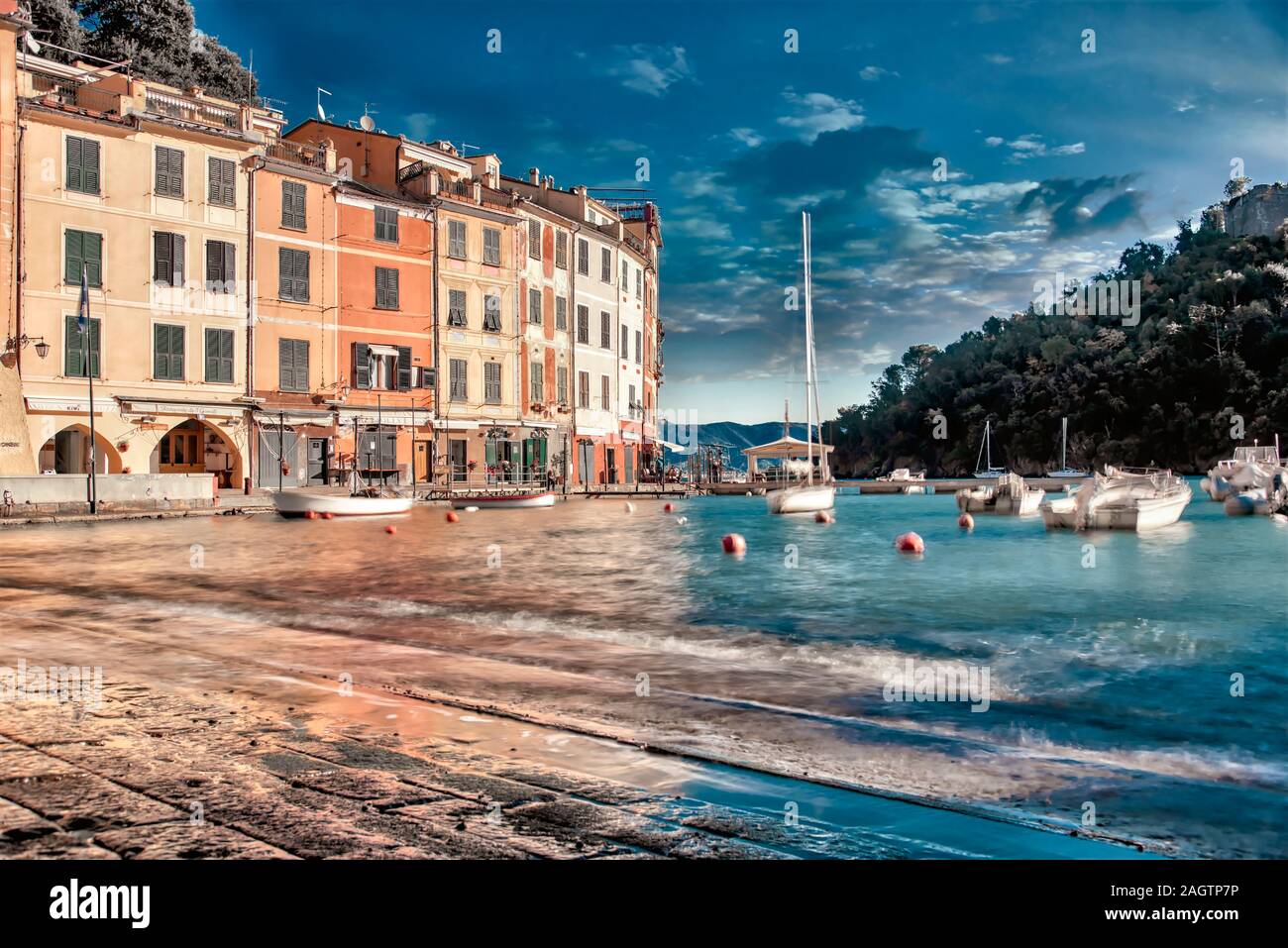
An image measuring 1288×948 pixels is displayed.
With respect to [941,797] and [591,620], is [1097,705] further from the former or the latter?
[591,620]

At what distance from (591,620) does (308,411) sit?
3185 cm

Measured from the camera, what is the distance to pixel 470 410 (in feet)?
160

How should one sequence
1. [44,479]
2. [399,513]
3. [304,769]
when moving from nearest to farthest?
1. [304,769]
2. [44,479]
3. [399,513]

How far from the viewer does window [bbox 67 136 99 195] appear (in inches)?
1377

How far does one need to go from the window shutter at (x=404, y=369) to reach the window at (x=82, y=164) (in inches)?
574

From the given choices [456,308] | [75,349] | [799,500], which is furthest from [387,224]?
[799,500]

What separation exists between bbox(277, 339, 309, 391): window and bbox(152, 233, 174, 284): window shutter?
5.32m

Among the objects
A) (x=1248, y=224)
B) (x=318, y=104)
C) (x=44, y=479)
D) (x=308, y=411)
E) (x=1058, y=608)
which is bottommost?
(x=1058, y=608)

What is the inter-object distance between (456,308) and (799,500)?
20.5 metres

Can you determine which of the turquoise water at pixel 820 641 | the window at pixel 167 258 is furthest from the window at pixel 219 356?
the turquoise water at pixel 820 641

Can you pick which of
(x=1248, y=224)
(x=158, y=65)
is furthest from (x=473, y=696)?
(x=1248, y=224)

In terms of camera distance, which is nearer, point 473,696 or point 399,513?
point 473,696

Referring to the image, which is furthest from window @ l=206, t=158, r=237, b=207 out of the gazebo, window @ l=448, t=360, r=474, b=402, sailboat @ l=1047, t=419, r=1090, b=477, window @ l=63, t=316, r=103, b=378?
sailboat @ l=1047, t=419, r=1090, b=477

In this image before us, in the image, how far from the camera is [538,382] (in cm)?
5250
